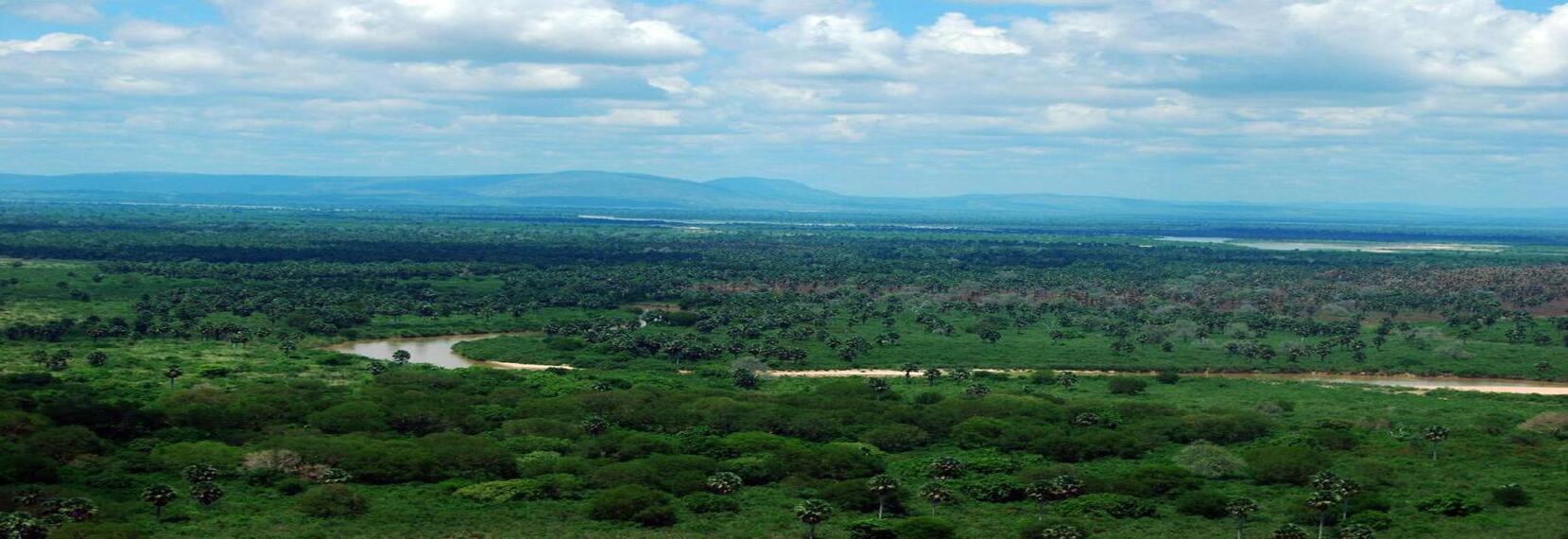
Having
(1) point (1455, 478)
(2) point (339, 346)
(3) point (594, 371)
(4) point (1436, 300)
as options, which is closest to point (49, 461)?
(3) point (594, 371)

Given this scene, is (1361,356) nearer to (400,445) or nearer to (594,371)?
(594,371)

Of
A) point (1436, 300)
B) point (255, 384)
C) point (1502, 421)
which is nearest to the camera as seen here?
point (1502, 421)

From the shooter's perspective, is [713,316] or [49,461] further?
[713,316]

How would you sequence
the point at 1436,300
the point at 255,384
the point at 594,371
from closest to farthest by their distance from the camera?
1. the point at 255,384
2. the point at 594,371
3. the point at 1436,300

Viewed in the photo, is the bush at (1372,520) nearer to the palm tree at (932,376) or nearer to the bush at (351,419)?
the palm tree at (932,376)

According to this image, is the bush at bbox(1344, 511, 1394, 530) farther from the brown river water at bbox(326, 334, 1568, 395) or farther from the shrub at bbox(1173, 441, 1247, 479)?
the brown river water at bbox(326, 334, 1568, 395)

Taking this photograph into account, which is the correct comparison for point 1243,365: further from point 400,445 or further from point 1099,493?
point 400,445

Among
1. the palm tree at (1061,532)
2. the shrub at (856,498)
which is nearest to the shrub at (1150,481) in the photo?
the palm tree at (1061,532)
